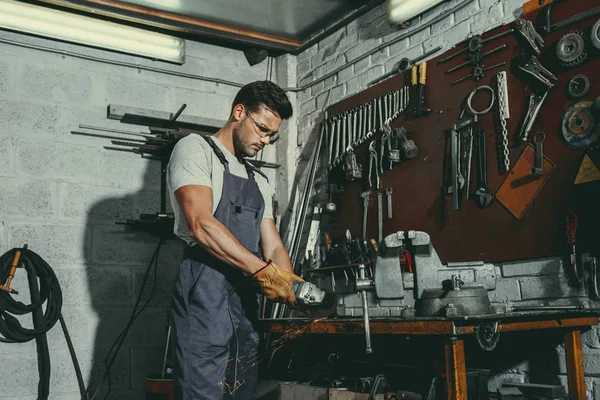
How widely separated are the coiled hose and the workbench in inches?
54.9

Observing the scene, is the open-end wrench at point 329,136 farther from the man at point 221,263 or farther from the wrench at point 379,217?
the man at point 221,263

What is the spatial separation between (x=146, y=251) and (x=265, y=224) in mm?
1080

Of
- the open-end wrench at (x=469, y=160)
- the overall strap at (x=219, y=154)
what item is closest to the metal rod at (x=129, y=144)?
the overall strap at (x=219, y=154)

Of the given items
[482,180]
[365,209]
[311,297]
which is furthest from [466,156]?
[311,297]

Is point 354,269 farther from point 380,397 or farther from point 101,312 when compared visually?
point 101,312

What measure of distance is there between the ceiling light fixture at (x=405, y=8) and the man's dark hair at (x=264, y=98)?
3.01 feet

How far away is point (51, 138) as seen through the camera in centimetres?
318

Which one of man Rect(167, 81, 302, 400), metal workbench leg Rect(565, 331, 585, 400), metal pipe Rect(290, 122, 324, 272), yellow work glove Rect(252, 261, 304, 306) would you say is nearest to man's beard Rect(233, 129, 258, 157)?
man Rect(167, 81, 302, 400)

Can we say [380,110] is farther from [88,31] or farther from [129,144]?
[88,31]

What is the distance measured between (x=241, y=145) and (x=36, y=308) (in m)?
1.36

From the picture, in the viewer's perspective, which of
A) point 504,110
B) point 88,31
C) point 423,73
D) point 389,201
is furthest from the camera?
point 88,31

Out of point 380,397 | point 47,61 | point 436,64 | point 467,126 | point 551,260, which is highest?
point 47,61

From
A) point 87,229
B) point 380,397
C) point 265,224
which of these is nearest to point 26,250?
point 87,229

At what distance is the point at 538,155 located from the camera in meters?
2.28
